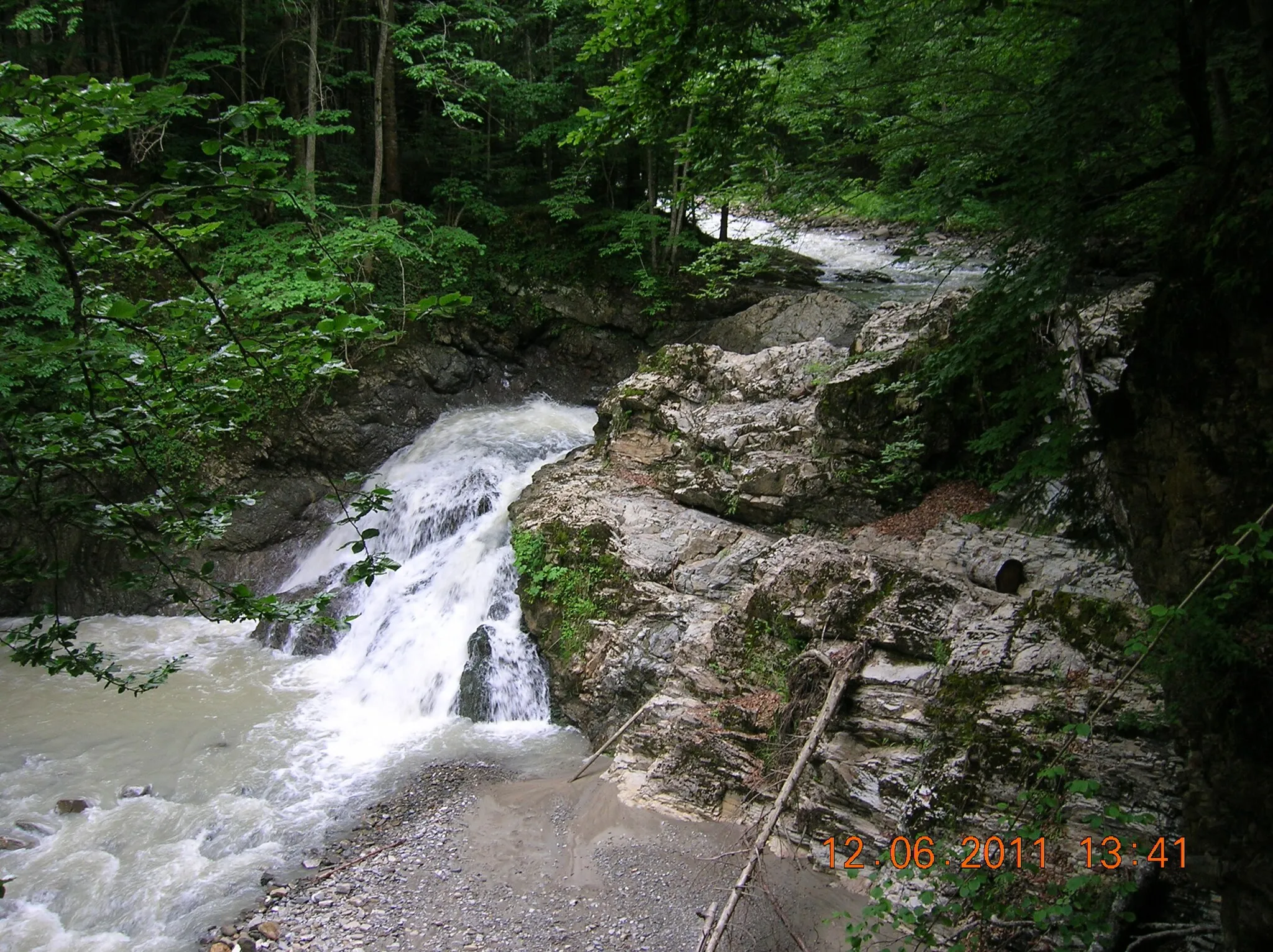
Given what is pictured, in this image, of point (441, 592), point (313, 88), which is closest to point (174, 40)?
point (313, 88)

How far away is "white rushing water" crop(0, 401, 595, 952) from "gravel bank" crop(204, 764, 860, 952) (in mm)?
587

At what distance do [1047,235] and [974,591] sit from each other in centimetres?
340

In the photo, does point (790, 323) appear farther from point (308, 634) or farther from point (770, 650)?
point (308, 634)

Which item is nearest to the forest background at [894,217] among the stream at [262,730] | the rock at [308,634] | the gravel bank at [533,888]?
the stream at [262,730]

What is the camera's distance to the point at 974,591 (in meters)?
6.04

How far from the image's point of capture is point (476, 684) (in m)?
8.61

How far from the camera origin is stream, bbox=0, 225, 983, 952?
577 centimetres

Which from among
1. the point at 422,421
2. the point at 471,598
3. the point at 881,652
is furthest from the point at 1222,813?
the point at 422,421

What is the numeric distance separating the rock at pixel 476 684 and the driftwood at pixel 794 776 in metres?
3.96

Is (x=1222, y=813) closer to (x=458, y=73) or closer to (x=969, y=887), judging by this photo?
(x=969, y=887)

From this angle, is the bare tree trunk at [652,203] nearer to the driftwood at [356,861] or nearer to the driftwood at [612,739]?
the driftwood at [612,739]

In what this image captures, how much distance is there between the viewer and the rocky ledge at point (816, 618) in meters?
A: 4.89
